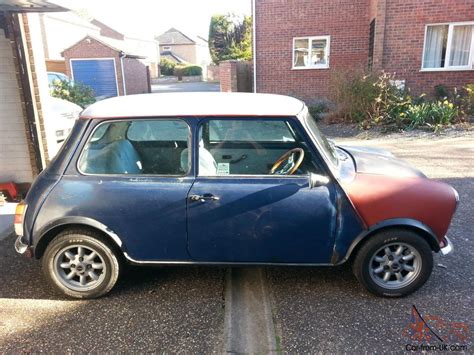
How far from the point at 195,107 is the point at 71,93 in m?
14.6

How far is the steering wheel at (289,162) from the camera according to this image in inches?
125

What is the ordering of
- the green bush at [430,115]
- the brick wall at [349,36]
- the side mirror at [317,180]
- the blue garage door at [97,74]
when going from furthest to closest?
the blue garage door at [97,74]
the brick wall at [349,36]
the green bush at [430,115]
the side mirror at [317,180]

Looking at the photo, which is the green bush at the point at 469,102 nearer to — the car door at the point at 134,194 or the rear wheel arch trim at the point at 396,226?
the rear wheel arch trim at the point at 396,226

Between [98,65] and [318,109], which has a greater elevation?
[98,65]

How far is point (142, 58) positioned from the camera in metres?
29.8

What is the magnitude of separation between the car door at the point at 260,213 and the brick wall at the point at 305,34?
481 inches

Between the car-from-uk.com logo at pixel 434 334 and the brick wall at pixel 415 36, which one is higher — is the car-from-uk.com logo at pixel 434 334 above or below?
below

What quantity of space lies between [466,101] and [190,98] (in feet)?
34.7

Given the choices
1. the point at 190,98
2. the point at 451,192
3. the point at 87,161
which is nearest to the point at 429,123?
the point at 451,192

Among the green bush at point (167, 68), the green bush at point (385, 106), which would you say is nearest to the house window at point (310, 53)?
the green bush at point (385, 106)

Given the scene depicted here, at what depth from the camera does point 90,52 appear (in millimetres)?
25016

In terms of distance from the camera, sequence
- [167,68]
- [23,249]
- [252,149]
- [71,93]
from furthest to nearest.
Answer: [167,68]
[71,93]
[252,149]
[23,249]

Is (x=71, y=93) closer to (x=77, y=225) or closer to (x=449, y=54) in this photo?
(x=449, y=54)

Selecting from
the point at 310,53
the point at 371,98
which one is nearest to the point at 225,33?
the point at 310,53
